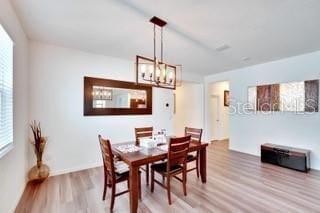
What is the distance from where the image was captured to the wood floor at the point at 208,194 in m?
2.34

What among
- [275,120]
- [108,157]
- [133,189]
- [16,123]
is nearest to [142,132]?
[108,157]

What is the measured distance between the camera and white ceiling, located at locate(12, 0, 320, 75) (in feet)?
7.12

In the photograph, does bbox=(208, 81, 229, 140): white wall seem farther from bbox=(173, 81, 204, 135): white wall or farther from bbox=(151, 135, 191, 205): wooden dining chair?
bbox=(151, 135, 191, 205): wooden dining chair

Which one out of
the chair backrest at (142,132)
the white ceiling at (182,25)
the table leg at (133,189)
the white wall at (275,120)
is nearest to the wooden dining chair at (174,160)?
the table leg at (133,189)

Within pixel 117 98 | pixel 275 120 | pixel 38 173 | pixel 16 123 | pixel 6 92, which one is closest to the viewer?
pixel 6 92

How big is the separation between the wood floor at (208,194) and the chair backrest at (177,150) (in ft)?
1.90

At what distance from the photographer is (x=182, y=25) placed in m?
2.68

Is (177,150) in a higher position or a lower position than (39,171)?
higher

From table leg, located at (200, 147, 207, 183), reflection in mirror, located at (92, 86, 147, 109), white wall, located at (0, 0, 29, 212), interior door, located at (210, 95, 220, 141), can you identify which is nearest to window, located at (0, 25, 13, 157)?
white wall, located at (0, 0, 29, 212)

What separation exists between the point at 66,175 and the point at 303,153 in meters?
5.03

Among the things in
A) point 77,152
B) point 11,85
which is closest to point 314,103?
point 77,152

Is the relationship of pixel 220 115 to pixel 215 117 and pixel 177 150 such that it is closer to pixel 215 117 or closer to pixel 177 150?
pixel 215 117

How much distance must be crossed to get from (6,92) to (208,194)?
320cm

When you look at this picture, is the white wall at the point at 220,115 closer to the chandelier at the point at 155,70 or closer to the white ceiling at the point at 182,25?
the white ceiling at the point at 182,25
